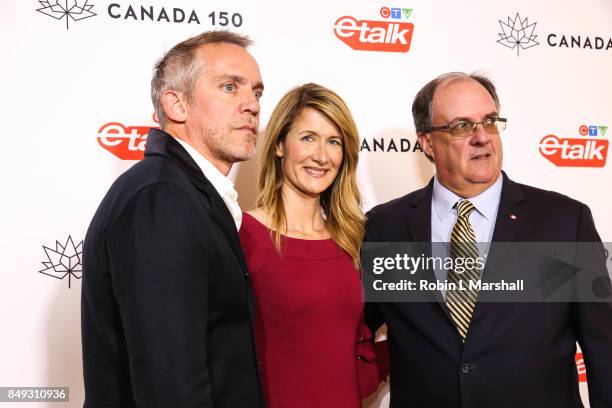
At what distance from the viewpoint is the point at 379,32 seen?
2.57m

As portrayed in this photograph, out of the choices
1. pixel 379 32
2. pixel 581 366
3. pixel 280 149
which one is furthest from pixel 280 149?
pixel 581 366

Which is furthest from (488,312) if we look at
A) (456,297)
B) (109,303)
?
(109,303)

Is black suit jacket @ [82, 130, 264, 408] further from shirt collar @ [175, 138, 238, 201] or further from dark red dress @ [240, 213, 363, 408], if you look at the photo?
dark red dress @ [240, 213, 363, 408]

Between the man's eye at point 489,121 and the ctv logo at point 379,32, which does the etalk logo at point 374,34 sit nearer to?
the ctv logo at point 379,32

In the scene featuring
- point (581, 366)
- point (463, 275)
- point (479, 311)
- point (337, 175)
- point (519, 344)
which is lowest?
point (581, 366)

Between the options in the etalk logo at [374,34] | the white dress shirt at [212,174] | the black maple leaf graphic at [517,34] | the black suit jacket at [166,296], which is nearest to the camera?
the black suit jacket at [166,296]

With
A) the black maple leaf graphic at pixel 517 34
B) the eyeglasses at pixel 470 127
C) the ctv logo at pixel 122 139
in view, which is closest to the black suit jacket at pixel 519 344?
the eyeglasses at pixel 470 127

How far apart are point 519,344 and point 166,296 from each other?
113 cm

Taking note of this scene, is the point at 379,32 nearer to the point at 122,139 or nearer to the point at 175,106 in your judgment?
the point at 122,139

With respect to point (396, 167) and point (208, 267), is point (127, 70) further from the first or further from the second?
point (208, 267)

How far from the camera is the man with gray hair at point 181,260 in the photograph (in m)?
1.08

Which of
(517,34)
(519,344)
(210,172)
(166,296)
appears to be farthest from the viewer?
(517,34)

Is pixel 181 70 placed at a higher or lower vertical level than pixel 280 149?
higher

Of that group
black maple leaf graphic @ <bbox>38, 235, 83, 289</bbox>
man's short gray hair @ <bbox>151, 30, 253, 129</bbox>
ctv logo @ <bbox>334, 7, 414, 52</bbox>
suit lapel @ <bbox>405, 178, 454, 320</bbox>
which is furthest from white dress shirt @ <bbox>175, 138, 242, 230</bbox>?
ctv logo @ <bbox>334, 7, 414, 52</bbox>
